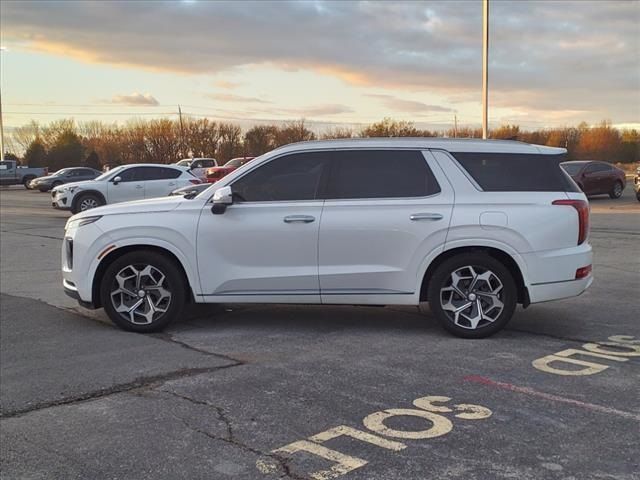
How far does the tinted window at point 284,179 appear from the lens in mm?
6164

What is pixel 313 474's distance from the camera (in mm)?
3346

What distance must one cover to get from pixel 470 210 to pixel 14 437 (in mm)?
4037

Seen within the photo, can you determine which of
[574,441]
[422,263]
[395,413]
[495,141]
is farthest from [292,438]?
[495,141]

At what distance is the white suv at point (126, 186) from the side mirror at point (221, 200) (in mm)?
14287

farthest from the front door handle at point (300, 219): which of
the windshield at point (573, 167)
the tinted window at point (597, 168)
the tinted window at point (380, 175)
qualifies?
the tinted window at point (597, 168)

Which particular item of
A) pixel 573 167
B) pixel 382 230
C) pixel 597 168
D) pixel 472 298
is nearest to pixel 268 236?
pixel 382 230

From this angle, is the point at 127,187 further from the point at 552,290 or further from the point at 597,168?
the point at 597,168

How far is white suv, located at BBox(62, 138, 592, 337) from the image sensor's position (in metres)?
5.88

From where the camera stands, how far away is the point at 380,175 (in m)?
6.11

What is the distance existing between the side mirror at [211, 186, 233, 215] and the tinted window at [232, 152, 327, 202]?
0.13 m

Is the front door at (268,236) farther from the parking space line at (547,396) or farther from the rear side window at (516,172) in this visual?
the parking space line at (547,396)

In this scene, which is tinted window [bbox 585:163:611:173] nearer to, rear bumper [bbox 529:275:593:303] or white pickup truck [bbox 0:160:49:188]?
rear bumper [bbox 529:275:593:303]

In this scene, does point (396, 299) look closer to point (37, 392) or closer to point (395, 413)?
point (395, 413)

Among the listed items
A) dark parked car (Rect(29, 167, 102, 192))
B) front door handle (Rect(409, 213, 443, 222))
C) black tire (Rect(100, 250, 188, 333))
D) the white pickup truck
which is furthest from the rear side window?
the white pickup truck
